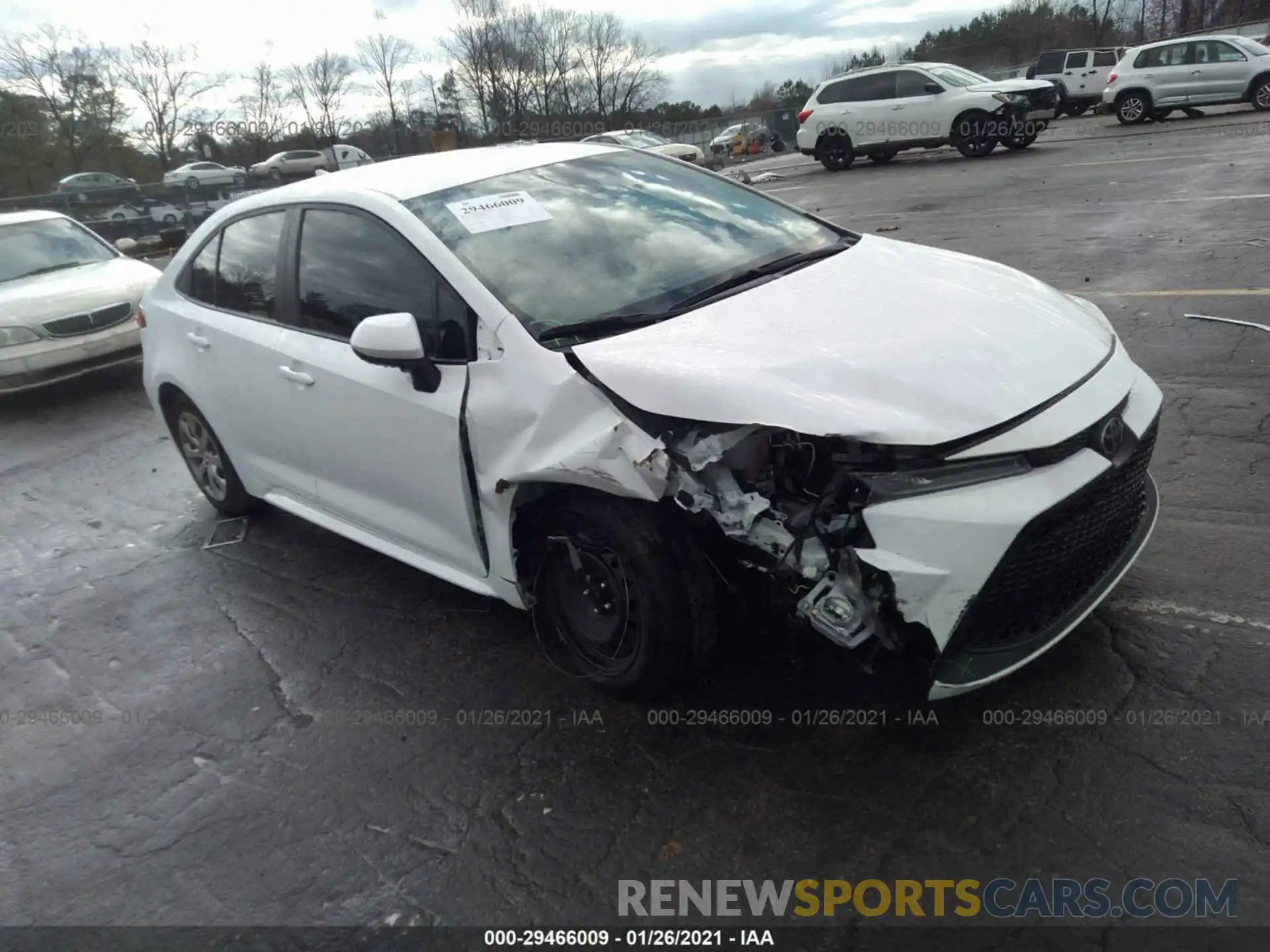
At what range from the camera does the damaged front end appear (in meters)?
2.52

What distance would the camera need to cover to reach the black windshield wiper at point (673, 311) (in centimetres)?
303

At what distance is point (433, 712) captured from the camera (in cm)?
331


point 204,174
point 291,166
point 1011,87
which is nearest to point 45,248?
point 1011,87

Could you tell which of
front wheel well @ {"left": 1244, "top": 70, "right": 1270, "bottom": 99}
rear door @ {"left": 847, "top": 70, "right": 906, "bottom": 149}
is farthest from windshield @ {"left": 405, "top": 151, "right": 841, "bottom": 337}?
front wheel well @ {"left": 1244, "top": 70, "right": 1270, "bottom": 99}

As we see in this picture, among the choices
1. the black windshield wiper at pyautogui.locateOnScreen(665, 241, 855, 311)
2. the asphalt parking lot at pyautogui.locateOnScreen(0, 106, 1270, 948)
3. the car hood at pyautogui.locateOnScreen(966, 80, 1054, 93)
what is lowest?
the asphalt parking lot at pyautogui.locateOnScreen(0, 106, 1270, 948)

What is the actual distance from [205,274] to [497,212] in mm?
2000

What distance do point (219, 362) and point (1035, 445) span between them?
3.62m

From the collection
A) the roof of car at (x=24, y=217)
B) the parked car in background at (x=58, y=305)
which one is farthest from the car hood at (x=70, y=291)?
the roof of car at (x=24, y=217)

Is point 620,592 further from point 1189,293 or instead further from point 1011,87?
point 1011,87

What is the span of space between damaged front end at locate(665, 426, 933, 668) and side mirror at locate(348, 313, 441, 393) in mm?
956

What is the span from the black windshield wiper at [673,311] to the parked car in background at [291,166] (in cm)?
3040

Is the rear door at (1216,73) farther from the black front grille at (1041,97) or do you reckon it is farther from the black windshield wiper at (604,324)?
the black windshield wiper at (604,324)

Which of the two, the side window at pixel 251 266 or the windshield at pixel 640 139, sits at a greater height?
the windshield at pixel 640 139

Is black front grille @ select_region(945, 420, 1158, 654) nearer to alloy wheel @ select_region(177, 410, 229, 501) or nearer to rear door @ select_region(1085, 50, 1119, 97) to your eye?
alloy wheel @ select_region(177, 410, 229, 501)
